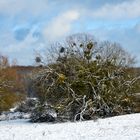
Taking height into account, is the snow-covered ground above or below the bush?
below

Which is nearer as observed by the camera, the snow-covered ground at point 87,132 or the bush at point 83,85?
the snow-covered ground at point 87,132

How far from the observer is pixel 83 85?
88.7 ft

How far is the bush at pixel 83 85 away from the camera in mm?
26531

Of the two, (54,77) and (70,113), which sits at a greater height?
(54,77)

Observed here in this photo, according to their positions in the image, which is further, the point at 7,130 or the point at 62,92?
the point at 62,92

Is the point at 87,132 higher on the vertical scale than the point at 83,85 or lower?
lower

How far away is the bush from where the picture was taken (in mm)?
26531

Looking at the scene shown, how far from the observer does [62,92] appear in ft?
88.8

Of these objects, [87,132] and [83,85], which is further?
[83,85]

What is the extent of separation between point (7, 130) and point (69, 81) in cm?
657

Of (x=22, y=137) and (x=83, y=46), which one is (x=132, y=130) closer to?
(x=22, y=137)

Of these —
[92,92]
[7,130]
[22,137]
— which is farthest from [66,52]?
[22,137]

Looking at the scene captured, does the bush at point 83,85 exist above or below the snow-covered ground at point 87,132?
above

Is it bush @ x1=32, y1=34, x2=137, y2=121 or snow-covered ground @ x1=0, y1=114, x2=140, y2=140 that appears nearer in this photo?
snow-covered ground @ x1=0, y1=114, x2=140, y2=140
